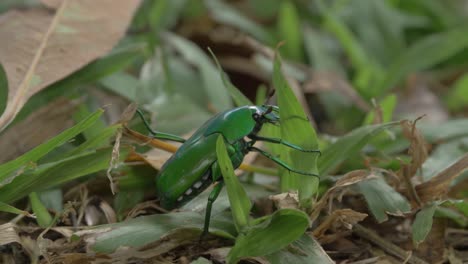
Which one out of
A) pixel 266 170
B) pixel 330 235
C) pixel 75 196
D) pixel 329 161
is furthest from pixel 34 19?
pixel 330 235

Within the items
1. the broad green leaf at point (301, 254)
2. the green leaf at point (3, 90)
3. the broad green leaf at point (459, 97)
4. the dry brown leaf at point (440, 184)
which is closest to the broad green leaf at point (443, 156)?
the dry brown leaf at point (440, 184)

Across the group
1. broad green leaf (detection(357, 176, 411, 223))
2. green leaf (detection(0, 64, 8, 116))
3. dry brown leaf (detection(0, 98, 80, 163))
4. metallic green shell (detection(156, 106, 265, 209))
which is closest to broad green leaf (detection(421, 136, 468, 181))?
broad green leaf (detection(357, 176, 411, 223))

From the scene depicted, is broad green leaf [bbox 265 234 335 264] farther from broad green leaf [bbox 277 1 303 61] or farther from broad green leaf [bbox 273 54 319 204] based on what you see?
broad green leaf [bbox 277 1 303 61]

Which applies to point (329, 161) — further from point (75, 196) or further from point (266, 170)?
point (75, 196)

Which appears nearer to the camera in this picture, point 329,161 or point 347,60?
point 329,161

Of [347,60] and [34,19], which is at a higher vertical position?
[34,19]

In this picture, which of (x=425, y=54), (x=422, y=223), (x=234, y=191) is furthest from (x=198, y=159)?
(x=425, y=54)
